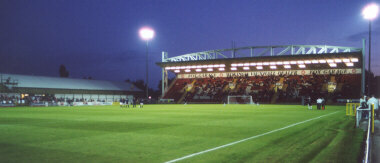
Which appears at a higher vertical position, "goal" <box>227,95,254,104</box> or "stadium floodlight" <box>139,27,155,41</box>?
"stadium floodlight" <box>139,27,155,41</box>

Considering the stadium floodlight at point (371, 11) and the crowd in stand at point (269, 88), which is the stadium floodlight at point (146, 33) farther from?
the stadium floodlight at point (371, 11)

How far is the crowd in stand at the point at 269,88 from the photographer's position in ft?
192

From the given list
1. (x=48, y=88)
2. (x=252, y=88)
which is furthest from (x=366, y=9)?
(x=48, y=88)

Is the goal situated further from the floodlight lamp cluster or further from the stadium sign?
the stadium sign

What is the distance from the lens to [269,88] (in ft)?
214

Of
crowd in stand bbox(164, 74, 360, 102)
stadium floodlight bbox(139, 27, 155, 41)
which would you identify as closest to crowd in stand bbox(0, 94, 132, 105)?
stadium floodlight bbox(139, 27, 155, 41)

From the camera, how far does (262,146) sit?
364 inches

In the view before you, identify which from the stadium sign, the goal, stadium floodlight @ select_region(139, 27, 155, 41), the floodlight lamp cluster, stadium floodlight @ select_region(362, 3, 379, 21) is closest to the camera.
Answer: stadium floodlight @ select_region(362, 3, 379, 21)

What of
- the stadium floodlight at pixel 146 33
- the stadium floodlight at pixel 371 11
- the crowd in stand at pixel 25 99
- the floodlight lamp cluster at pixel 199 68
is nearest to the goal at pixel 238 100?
the floodlight lamp cluster at pixel 199 68

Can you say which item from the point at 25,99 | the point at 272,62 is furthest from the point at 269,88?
the point at 25,99

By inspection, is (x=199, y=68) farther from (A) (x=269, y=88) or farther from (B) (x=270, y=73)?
(A) (x=269, y=88)

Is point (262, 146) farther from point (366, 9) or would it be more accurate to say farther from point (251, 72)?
point (251, 72)

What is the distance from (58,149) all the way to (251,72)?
69.2m

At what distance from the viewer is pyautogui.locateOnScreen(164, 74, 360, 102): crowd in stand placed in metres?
58.4
